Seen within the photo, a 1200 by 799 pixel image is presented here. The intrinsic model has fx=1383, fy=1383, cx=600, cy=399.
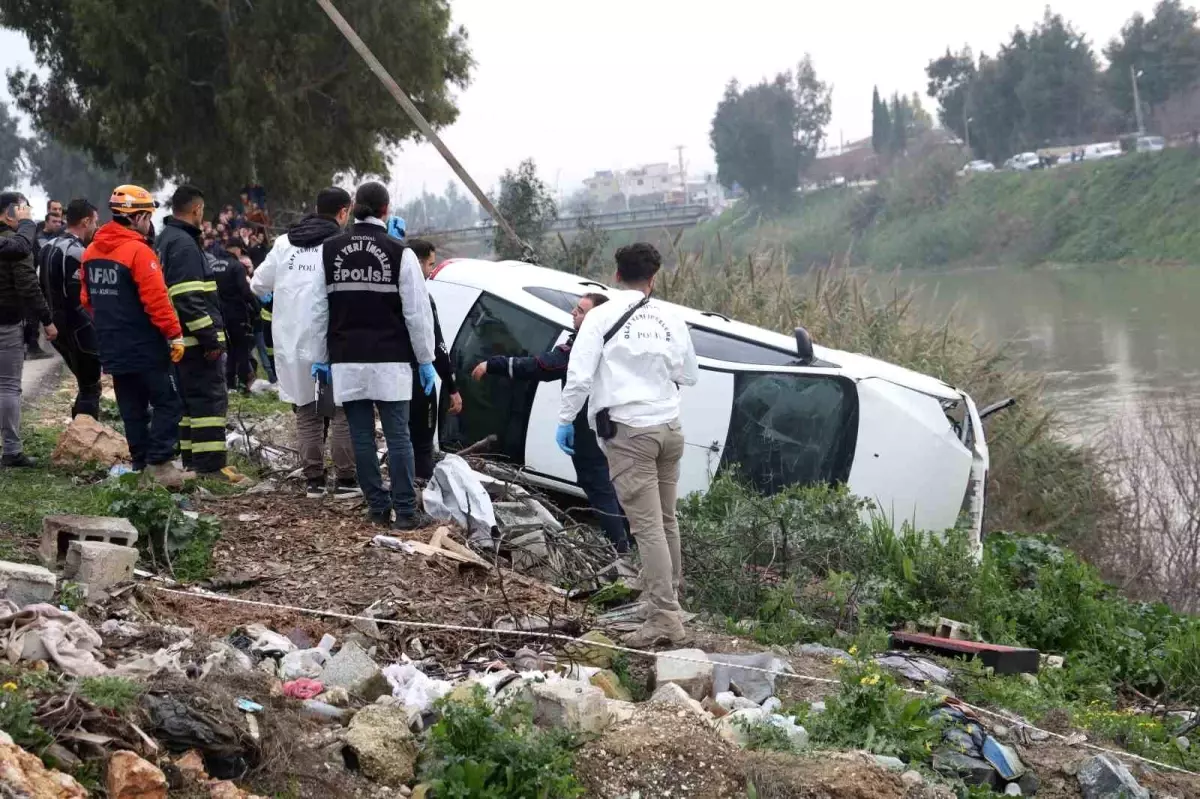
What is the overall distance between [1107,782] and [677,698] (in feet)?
5.25

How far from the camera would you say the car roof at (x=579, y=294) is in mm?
8664

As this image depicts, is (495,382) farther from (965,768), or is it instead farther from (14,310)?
(965,768)

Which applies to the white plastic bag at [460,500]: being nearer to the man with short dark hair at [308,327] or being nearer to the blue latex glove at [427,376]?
the blue latex glove at [427,376]

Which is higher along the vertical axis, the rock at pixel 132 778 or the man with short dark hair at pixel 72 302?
the man with short dark hair at pixel 72 302

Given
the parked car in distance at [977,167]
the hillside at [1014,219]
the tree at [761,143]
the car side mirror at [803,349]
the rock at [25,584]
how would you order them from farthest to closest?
the tree at [761,143], the parked car in distance at [977,167], the hillside at [1014,219], the car side mirror at [803,349], the rock at [25,584]

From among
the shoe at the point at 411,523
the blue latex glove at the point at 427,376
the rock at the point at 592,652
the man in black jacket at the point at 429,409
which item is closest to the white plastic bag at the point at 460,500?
the shoe at the point at 411,523

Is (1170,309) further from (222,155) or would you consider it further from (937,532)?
(937,532)

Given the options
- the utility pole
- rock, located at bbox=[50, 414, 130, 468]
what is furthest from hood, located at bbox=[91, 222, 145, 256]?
the utility pole

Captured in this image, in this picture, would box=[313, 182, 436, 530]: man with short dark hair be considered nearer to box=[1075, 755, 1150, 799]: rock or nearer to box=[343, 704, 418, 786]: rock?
box=[343, 704, 418, 786]: rock

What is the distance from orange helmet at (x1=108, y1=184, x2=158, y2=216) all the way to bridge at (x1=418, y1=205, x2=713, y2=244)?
1314 cm

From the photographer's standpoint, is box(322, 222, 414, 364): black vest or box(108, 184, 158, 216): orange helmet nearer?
box(322, 222, 414, 364): black vest

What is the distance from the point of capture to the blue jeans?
725cm

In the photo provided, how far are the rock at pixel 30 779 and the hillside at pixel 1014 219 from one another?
52.6m

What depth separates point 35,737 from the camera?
3898mm
